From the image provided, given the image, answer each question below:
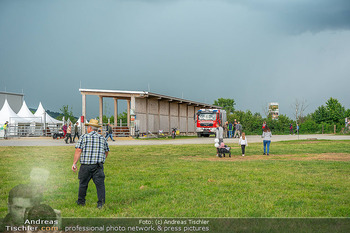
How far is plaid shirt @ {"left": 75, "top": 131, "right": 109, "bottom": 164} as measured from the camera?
6.89 meters

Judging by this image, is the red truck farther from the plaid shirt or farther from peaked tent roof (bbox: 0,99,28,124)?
the plaid shirt

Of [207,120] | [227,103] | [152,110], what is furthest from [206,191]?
[227,103]

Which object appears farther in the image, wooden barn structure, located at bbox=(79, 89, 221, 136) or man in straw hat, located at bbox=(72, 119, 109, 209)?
wooden barn structure, located at bbox=(79, 89, 221, 136)

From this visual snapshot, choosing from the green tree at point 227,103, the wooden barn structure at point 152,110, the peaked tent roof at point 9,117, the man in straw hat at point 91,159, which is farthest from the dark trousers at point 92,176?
the green tree at point 227,103

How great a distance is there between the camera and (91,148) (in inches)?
274

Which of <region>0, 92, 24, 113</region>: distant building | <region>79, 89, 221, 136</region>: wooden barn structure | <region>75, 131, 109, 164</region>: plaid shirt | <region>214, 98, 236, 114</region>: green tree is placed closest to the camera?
<region>75, 131, 109, 164</region>: plaid shirt

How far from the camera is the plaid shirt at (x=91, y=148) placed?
6.89 meters

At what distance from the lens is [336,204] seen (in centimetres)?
716

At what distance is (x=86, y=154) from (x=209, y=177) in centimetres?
466

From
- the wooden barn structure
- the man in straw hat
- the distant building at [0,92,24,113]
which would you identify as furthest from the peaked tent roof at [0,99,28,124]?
the man in straw hat

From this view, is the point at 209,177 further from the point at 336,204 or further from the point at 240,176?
the point at 336,204

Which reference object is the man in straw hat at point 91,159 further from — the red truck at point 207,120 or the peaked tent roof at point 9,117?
the peaked tent roof at point 9,117

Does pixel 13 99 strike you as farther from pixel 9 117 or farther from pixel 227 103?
pixel 227 103

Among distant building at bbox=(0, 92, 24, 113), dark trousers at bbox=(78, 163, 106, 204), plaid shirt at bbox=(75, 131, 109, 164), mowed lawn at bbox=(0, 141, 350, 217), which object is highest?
distant building at bbox=(0, 92, 24, 113)
